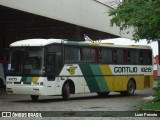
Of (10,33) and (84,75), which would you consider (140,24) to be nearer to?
(84,75)

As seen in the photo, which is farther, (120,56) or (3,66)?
(3,66)

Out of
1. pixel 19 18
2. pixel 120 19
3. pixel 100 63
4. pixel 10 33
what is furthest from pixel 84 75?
pixel 10 33

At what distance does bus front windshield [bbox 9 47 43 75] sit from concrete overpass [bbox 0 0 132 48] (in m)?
5.84

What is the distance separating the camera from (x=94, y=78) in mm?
25656

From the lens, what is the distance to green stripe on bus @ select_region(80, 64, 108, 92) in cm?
2495

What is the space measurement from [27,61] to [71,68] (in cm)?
243

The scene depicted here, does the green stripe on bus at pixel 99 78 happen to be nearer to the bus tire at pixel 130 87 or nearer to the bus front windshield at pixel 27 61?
the bus tire at pixel 130 87

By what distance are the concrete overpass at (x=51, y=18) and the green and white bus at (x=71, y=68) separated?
2244 mm

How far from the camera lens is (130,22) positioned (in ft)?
72.5

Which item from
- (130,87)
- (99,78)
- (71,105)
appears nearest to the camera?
(71,105)

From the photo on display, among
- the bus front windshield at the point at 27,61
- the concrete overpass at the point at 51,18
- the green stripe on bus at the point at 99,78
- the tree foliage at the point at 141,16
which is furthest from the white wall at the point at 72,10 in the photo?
the tree foliage at the point at 141,16

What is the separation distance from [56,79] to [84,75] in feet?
8.25

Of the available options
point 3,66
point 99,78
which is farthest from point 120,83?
point 3,66

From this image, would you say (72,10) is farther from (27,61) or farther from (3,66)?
(27,61)
